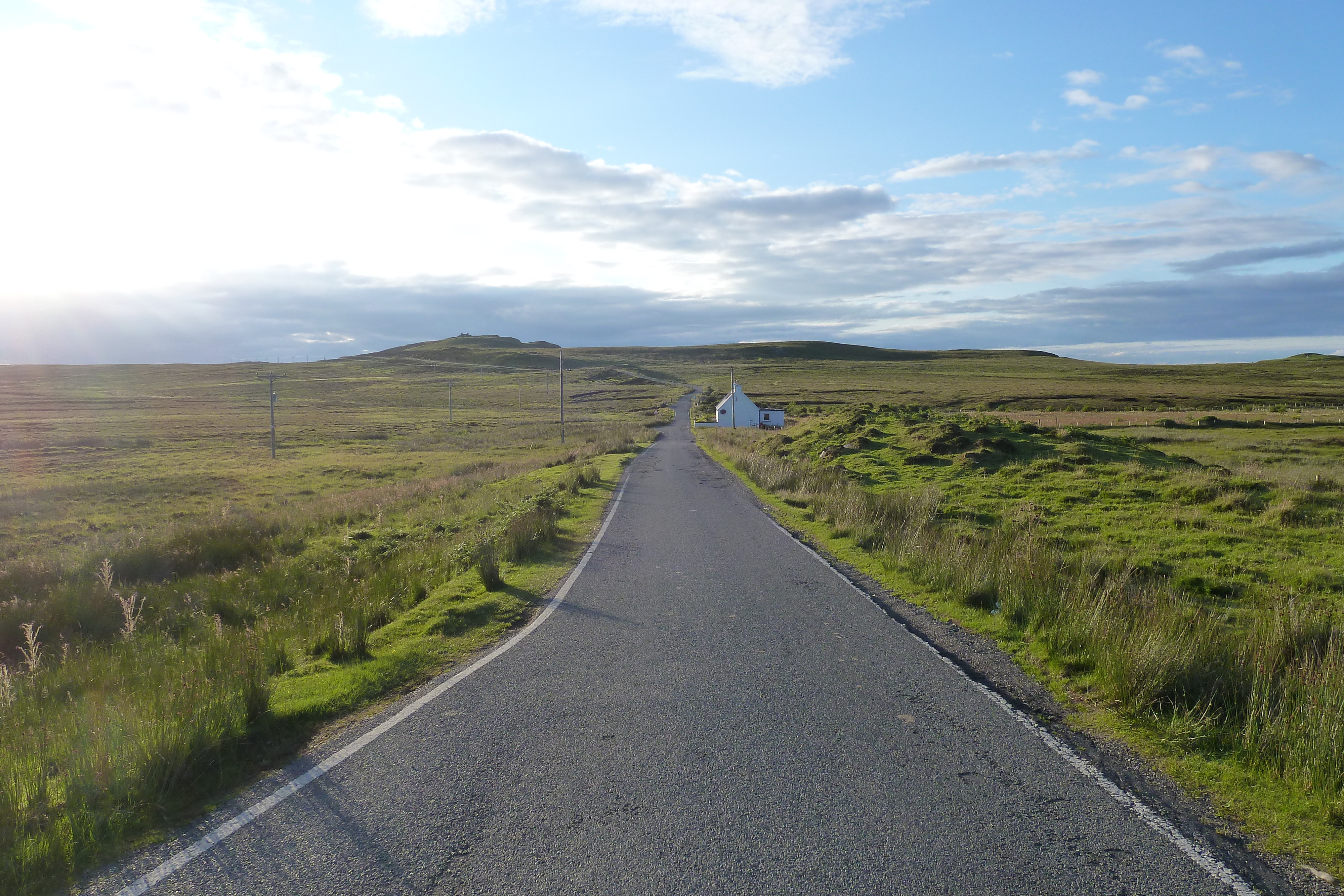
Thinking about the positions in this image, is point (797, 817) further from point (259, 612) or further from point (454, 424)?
point (454, 424)

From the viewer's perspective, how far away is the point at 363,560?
54.8ft

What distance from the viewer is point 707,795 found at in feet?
16.0

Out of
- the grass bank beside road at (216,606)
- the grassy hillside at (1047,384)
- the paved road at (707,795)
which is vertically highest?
the grassy hillside at (1047,384)

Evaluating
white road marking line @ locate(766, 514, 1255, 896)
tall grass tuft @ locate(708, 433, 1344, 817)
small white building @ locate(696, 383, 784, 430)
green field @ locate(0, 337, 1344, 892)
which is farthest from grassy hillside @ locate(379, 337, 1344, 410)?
white road marking line @ locate(766, 514, 1255, 896)

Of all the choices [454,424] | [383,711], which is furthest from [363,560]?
[454,424]

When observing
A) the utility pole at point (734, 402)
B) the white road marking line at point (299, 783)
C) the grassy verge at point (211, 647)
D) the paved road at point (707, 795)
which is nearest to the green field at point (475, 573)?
the grassy verge at point (211, 647)

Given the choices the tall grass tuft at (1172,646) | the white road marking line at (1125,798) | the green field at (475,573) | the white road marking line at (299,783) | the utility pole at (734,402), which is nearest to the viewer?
the white road marking line at (1125,798)

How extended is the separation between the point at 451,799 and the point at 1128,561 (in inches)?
495

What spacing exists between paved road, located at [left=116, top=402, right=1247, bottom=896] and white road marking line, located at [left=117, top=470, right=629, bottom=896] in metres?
0.09

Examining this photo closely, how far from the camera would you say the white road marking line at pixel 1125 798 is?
13.2 ft

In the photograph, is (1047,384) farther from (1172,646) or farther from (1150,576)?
(1172,646)

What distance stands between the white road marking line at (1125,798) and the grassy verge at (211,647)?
5475 millimetres

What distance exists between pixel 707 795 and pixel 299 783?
2.86 metres

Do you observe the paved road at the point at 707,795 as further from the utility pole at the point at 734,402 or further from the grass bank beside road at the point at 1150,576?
the utility pole at the point at 734,402
